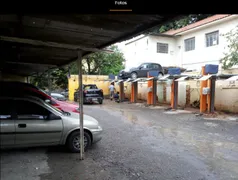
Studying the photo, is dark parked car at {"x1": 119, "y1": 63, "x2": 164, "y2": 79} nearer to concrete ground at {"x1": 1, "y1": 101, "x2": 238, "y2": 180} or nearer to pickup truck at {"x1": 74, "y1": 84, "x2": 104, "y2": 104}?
pickup truck at {"x1": 74, "y1": 84, "x2": 104, "y2": 104}

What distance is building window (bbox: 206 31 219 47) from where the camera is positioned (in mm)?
20000

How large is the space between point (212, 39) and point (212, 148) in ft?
53.5

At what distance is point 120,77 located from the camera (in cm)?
2094

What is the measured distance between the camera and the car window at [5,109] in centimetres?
437

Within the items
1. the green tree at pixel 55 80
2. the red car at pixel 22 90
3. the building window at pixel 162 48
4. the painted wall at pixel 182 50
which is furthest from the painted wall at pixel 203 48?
the red car at pixel 22 90

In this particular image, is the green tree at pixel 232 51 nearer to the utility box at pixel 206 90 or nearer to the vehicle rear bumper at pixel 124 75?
the utility box at pixel 206 90

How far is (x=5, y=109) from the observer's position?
448cm

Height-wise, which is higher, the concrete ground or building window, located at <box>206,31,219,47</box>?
building window, located at <box>206,31,219,47</box>

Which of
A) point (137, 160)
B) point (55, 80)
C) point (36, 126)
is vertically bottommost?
point (137, 160)

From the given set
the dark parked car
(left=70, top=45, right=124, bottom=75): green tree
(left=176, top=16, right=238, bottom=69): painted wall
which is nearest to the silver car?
the dark parked car

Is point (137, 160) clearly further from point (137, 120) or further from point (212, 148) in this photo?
point (137, 120)

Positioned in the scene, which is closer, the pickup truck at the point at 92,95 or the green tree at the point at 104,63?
the pickup truck at the point at 92,95

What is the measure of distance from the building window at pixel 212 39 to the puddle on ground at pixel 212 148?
13980 millimetres

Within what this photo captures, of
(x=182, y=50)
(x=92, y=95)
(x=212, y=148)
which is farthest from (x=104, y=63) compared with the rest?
(x=212, y=148)
